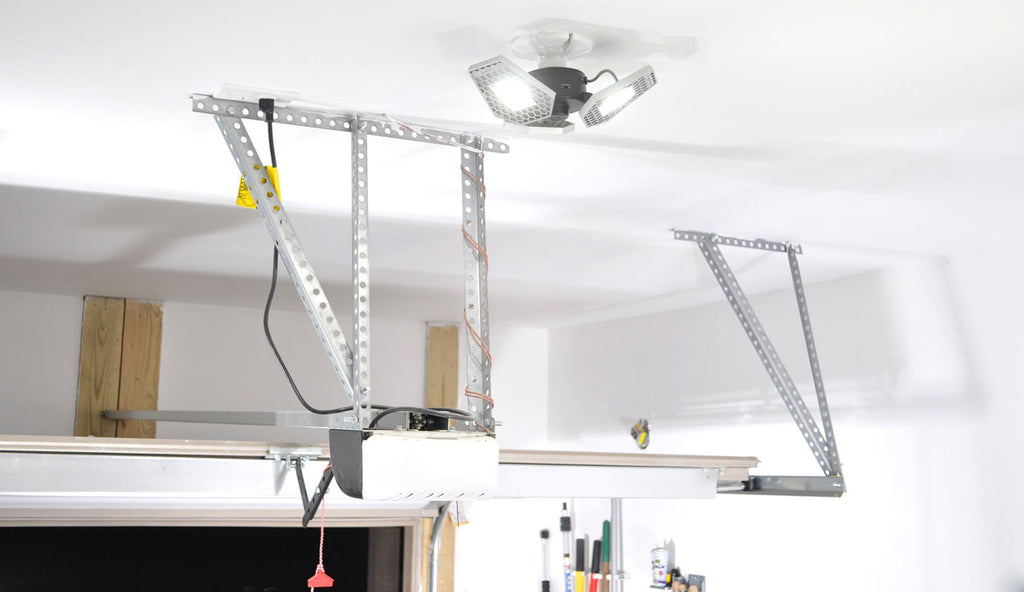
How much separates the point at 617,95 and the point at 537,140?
567mm

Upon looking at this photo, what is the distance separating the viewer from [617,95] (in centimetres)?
196

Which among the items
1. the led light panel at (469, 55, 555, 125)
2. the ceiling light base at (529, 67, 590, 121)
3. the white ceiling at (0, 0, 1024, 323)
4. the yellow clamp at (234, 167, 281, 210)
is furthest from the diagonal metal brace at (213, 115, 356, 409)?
the ceiling light base at (529, 67, 590, 121)

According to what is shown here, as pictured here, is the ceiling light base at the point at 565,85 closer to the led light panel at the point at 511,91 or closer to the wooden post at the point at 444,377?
the led light panel at the point at 511,91

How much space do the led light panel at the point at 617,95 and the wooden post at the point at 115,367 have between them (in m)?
3.71

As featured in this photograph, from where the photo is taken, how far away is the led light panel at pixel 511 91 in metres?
1.89

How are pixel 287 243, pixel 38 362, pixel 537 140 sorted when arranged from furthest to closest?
pixel 38 362 → pixel 537 140 → pixel 287 243

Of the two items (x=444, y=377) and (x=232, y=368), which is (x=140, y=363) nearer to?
(x=232, y=368)

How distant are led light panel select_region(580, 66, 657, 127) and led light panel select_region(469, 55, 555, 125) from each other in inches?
3.3

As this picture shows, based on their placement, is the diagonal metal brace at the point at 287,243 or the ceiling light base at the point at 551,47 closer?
the ceiling light base at the point at 551,47

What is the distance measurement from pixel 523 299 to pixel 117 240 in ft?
6.71

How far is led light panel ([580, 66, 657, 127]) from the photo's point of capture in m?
1.93

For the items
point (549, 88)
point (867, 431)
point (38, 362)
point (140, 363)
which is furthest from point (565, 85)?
point (38, 362)

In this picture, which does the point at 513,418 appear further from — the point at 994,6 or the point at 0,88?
the point at 994,6

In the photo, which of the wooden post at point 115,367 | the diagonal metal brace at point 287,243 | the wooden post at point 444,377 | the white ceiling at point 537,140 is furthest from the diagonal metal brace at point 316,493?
the wooden post at point 444,377
